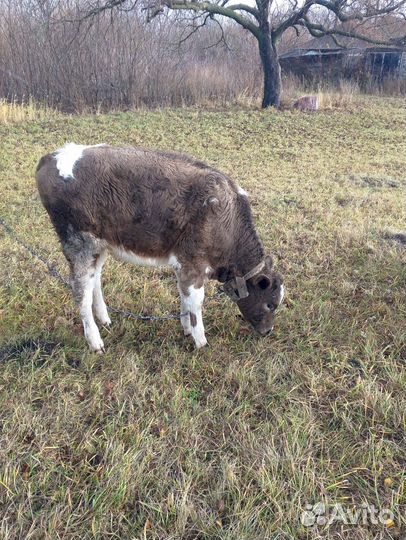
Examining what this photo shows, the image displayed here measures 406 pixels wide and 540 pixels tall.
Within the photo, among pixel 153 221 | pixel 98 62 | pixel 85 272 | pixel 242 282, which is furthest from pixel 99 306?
pixel 98 62

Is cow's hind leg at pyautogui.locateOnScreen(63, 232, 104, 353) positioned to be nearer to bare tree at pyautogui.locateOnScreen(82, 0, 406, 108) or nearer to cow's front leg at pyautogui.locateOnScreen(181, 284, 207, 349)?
cow's front leg at pyautogui.locateOnScreen(181, 284, 207, 349)

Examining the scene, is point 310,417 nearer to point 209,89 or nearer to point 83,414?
point 83,414

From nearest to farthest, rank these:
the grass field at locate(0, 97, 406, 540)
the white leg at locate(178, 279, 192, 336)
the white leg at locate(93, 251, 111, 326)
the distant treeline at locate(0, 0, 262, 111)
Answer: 1. the grass field at locate(0, 97, 406, 540)
2. the white leg at locate(178, 279, 192, 336)
3. the white leg at locate(93, 251, 111, 326)
4. the distant treeline at locate(0, 0, 262, 111)

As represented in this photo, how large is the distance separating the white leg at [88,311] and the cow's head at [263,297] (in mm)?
1453

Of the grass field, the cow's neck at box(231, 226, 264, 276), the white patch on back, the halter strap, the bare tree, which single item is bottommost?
the grass field

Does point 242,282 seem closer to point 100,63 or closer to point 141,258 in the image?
point 141,258

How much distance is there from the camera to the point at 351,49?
28062 millimetres

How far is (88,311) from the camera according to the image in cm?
402

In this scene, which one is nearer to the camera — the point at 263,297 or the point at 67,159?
the point at 67,159

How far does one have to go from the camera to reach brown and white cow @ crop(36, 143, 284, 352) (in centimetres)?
368

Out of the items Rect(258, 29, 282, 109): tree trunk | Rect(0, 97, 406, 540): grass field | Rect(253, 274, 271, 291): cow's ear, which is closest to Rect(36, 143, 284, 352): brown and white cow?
Rect(253, 274, 271, 291): cow's ear

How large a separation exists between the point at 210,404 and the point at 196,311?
985 mm

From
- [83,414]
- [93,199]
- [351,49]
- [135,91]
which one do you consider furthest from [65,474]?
[351,49]

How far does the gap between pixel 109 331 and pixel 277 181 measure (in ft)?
21.9
